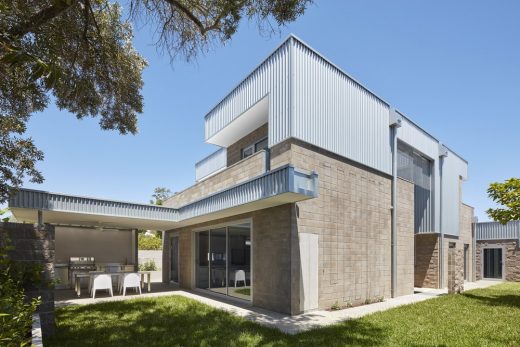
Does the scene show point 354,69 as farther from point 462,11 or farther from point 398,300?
point 398,300

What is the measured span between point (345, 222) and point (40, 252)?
8.17m

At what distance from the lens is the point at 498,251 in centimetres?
2108

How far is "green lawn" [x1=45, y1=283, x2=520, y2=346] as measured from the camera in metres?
6.51

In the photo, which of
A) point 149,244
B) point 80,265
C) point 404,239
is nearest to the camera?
point 404,239

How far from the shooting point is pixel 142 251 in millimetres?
28031

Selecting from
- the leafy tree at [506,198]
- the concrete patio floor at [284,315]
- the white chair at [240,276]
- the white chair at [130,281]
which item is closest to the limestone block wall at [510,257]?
the concrete patio floor at [284,315]

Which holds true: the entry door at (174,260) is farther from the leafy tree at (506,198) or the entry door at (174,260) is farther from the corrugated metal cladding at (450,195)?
the leafy tree at (506,198)

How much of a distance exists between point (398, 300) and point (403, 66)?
811 cm

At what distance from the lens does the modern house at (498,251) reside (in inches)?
798

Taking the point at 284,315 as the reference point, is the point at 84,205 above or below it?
above

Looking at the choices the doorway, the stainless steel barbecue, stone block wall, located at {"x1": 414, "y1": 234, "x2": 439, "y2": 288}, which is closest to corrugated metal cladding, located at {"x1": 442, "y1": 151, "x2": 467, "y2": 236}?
stone block wall, located at {"x1": 414, "y1": 234, "x2": 439, "y2": 288}

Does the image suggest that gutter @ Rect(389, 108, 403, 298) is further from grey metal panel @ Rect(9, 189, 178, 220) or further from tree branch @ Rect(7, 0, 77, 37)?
tree branch @ Rect(7, 0, 77, 37)

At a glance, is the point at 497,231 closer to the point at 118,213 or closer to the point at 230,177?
the point at 230,177

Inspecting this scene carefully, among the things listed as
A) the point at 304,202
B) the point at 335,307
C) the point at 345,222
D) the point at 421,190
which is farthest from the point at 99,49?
the point at 421,190
